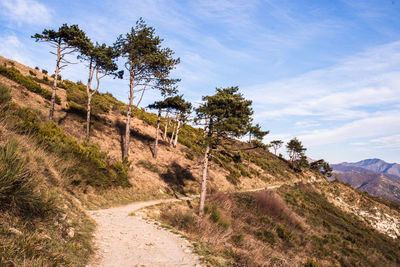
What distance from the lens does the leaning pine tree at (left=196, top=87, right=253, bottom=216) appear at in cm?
1366

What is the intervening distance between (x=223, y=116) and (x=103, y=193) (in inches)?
368

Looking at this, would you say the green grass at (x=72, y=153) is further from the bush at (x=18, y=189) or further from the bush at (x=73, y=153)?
the bush at (x=18, y=189)

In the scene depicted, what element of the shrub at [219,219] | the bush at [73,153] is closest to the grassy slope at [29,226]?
the bush at [73,153]

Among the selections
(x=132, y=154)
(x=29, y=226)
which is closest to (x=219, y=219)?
(x=29, y=226)

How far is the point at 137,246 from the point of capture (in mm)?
6520

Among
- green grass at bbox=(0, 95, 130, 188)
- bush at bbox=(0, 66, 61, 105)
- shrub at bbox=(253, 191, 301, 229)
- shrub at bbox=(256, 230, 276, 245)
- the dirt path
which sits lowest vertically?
shrub at bbox=(256, 230, 276, 245)

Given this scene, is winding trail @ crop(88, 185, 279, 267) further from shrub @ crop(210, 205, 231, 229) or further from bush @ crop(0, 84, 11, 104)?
bush @ crop(0, 84, 11, 104)

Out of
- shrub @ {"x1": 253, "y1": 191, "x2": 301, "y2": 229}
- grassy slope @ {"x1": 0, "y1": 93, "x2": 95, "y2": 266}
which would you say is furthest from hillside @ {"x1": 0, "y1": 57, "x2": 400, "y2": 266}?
shrub @ {"x1": 253, "y1": 191, "x2": 301, "y2": 229}

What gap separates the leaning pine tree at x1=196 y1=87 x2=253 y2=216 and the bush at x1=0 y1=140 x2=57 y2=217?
9.76m

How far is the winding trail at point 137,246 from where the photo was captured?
534 cm

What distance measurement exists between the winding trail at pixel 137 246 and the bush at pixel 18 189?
1747 mm

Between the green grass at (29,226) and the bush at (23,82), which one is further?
the bush at (23,82)

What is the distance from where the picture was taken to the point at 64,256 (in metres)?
3.76

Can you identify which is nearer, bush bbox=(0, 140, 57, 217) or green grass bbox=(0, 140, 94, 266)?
green grass bbox=(0, 140, 94, 266)
